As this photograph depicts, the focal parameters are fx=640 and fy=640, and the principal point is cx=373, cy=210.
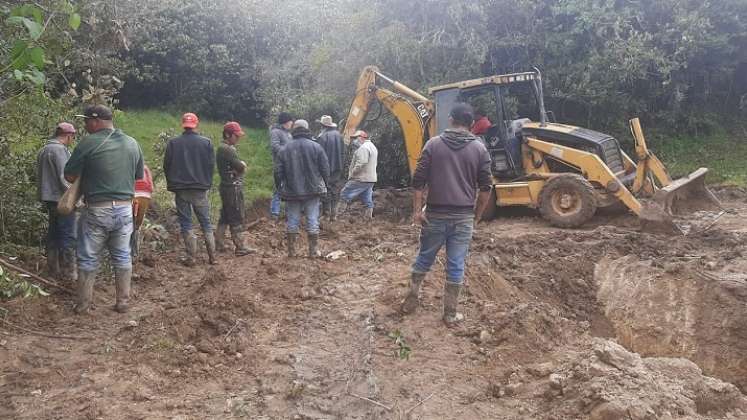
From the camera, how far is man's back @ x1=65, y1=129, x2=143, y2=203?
5.61 metres

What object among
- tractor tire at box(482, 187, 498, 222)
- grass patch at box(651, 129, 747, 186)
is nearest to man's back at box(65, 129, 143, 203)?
tractor tire at box(482, 187, 498, 222)

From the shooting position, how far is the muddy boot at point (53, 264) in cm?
674

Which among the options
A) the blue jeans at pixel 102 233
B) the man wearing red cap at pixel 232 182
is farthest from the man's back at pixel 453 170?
the man wearing red cap at pixel 232 182

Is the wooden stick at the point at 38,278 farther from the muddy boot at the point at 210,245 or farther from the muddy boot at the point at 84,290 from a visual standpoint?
the muddy boot at the point at 210,245

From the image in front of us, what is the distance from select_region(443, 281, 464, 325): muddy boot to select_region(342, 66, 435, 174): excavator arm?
610 centimetres

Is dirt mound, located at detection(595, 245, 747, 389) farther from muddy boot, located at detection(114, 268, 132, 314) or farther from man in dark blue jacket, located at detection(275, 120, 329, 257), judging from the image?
muddy boot, located at detection(114, 268, 132, 314)

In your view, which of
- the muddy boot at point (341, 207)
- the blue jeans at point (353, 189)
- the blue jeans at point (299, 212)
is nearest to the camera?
the blue jeans at point (299, 212)

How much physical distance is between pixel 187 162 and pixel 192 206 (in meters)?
0.57

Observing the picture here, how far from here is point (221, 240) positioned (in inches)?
338

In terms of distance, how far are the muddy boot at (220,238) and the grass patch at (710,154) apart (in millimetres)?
10340

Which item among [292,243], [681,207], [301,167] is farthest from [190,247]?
[681,207]

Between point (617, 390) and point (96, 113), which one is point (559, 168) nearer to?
point (617, 390)

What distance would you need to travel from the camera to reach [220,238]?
8555 mm

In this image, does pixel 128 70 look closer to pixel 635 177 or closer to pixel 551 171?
pixel 551 171
